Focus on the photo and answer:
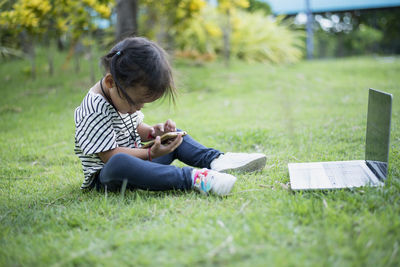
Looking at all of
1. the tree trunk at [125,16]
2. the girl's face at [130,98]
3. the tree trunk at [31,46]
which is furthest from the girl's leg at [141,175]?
the tree trunk at [31,46]

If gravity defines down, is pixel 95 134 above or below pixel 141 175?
above

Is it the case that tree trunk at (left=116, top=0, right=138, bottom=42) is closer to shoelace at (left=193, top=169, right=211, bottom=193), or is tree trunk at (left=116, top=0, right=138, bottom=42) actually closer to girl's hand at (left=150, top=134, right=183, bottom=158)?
→ girl's hand at (left=150, top=134, right=183, bottom=158)

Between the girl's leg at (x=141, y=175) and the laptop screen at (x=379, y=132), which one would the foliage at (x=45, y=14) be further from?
the laptop screen at (x=379, y=132)

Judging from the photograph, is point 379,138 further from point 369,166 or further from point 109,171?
point 109,171

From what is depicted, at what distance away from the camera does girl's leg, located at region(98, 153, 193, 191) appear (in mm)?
1834

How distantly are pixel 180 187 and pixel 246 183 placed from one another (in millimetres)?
399

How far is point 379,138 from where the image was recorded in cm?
179

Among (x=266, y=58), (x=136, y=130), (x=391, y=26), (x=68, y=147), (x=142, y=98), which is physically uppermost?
(x=391, y=26)

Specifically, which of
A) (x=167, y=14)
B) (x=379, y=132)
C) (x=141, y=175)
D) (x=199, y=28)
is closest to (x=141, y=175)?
(x=141, y=175)

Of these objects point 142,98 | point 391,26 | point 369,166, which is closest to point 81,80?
point 142,98

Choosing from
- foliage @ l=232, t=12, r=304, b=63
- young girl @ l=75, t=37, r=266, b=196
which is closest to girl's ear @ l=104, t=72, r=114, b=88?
young girl @ l=75, t=37, r=266, b=196

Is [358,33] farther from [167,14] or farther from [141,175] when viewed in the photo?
[141,175]

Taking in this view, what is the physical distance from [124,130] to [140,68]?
513 millimetres

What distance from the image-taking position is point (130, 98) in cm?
187
